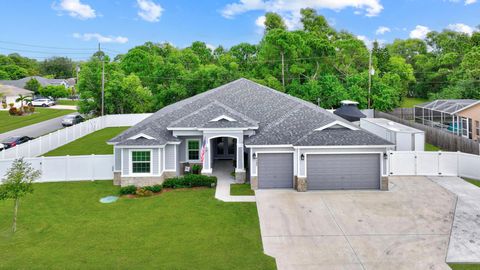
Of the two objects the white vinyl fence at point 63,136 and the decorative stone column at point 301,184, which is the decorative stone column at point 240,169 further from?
the white vinyl fence at point 63,136

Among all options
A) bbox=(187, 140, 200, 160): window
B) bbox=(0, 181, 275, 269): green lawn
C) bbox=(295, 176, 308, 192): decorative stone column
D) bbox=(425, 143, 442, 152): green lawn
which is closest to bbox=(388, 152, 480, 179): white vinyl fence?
bbox=(295, 176, 308, 192): decorative stone column

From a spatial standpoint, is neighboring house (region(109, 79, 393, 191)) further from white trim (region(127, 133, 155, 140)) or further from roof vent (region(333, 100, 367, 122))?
roof vent (region(333, 100, 367, 122))

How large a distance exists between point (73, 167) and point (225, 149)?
10.3 metres

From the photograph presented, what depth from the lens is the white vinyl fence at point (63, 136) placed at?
2340 centimetres

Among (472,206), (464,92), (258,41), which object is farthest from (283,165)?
(258,41)

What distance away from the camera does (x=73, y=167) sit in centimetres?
2061

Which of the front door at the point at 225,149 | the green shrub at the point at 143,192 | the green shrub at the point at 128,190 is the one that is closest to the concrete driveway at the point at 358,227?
the green shrub at the point at 143,192

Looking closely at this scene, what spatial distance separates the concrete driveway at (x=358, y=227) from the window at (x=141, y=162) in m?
6.47

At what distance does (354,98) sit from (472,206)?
3414 centimetres

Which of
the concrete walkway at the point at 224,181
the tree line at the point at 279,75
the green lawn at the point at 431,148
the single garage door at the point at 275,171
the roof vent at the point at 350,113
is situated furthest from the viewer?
the tree line at the point at 279,75

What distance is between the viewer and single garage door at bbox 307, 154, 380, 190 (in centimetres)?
1864

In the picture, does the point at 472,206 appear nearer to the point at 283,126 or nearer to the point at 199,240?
the point at 283,126

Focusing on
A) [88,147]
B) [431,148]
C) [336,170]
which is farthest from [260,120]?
[88,147]

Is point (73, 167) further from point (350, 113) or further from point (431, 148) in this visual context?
point (350, 113)
